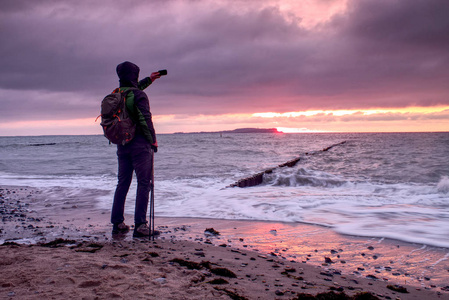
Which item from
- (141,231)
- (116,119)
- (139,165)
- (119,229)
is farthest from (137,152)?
(119,229)

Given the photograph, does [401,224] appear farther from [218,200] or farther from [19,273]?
[19,273]

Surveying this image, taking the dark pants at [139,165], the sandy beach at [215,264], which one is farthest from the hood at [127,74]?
the sandy beach at [215,264]

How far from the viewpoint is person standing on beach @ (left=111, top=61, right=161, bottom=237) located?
4.04m

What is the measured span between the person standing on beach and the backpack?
85mm

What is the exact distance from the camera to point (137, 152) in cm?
414

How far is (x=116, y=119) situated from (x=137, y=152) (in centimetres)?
49

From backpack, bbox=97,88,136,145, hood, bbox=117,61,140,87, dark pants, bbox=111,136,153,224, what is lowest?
dark pants, bbox=111,136,153,224

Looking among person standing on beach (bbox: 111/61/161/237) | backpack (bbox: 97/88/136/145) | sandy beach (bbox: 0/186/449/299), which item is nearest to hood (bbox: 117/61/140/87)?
person standing on beach (bbox: 111/61/161/237)

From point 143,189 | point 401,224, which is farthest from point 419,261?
point 143,189

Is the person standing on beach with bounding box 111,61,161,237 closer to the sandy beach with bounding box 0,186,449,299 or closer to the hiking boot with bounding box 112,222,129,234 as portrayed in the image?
the hiking boot with bounding box 112,222,129,234

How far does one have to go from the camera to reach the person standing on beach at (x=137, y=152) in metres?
4.04

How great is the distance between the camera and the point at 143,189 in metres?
4.21

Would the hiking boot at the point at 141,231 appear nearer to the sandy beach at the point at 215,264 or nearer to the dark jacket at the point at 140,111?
the sandy beach at the point at 215,264

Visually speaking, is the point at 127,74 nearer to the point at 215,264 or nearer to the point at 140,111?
the point at 140,111
